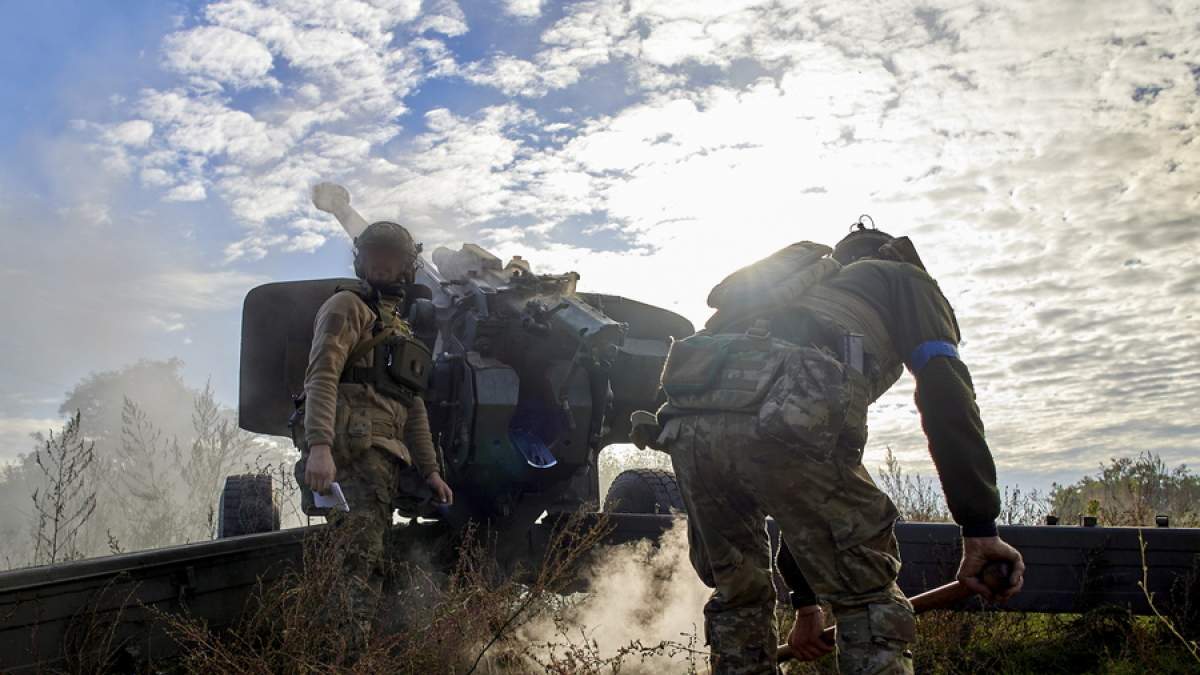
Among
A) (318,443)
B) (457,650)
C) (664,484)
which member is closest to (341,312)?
(318,443)

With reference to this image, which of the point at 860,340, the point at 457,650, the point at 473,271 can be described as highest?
the point at 473,271

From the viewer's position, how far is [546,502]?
645cm

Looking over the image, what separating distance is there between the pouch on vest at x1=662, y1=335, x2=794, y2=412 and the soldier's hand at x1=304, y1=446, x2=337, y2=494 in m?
1.65

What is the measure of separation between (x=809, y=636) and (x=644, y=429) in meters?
0.89

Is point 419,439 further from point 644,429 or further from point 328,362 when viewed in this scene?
point 644,429

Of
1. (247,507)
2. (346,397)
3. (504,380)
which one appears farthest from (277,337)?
(346,397)

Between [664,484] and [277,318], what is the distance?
3.31m

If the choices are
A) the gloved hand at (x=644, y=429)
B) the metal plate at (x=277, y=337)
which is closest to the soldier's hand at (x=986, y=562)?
the gloved hand at (x=644, y=429)

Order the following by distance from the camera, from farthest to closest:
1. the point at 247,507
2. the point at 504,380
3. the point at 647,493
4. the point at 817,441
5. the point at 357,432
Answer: the point at 647,493 < the point at 247,507 < the point at 504,380 < the point at 357,432 < the point at 817,441

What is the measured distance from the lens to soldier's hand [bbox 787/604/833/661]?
307cm

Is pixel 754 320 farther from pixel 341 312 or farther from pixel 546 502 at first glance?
pixel 546 502

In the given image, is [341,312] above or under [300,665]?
above

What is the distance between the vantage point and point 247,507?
6.75m

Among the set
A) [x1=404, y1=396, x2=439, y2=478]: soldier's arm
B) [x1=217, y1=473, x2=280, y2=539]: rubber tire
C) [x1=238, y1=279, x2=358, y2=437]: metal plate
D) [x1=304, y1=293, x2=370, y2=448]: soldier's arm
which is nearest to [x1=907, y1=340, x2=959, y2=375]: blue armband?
[x1=304, y1=293, x2=370, y2=448]: soldier's arm
